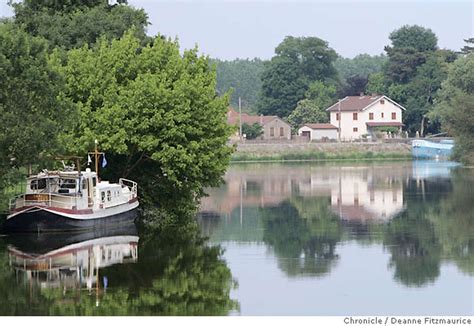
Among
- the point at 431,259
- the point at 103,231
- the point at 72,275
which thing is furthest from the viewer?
the point at 103,231

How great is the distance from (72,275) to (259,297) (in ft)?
17.8

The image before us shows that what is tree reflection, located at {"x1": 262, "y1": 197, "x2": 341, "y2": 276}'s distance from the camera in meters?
32.2

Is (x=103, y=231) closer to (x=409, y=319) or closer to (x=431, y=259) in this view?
A: (x=431, y=259)

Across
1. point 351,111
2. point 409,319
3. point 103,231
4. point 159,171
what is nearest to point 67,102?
point 103,231

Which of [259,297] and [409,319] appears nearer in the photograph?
[409,319]

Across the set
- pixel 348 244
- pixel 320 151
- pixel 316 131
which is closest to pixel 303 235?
pixel 348 244

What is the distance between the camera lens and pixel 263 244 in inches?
1471

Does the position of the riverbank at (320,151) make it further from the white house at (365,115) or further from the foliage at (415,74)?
the white house at (365,115)

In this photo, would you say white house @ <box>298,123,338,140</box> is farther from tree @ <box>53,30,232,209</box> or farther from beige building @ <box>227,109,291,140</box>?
tree @ <box>53,30,232,209</box>

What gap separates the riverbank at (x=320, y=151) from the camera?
362 ft

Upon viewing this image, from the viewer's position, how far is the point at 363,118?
13150 cm

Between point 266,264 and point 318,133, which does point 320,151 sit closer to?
point 318,133

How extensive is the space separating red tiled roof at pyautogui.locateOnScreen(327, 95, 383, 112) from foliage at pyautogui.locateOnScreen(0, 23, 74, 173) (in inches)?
3739

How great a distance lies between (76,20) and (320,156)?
6166 centimetres
